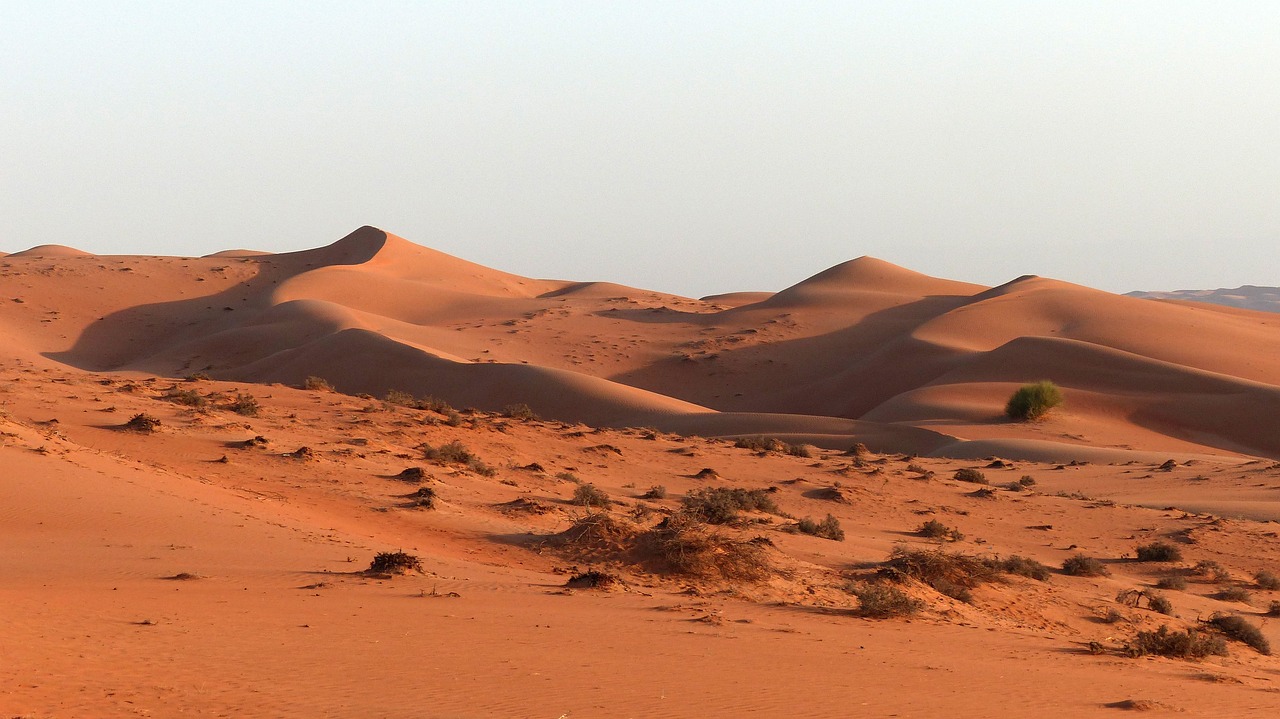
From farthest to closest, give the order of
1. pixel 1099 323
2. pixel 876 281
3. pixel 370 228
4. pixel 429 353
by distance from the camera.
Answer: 1. pixel 370 228
2. pixel 876 281
3. pixel 1099 323
4. pixel 429 353

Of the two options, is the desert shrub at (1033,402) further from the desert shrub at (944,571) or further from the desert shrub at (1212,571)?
the desert shrub at (944,571)

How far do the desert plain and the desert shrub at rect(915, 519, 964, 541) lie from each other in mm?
99

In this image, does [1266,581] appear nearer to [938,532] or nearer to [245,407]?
[938,532]

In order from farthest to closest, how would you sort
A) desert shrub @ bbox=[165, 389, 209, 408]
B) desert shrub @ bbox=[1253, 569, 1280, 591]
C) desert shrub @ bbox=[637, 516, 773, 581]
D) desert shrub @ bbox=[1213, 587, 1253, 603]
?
desert shrub @ bbox=[165, 389, 209, 408] → desert shrub @ bbox=[1253, 569, 1280, 591] → desert shrub @ bbox=[1213, 587, 1253, 603] → desert shrub @ bbox=[637, 516, 773, 581]

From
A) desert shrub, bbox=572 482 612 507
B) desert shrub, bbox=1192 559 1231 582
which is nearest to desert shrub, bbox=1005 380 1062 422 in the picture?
desert shrub, bbox=1192 559 1231 582

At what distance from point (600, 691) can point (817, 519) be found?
42.3 feet

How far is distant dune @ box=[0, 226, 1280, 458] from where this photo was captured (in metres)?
40.8

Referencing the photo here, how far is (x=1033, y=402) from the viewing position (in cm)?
4003

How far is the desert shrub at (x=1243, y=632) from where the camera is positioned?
501 inches

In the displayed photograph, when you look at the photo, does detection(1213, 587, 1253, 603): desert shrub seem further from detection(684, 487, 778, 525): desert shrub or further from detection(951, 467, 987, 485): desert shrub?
detection(951, 467, 987, 485): desert shrub

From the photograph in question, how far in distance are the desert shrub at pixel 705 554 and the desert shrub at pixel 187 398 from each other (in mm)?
13963

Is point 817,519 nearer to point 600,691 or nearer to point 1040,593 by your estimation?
point 1040,593

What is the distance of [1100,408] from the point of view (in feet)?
140

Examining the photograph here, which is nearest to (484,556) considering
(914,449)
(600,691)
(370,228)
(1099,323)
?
(600,691)
